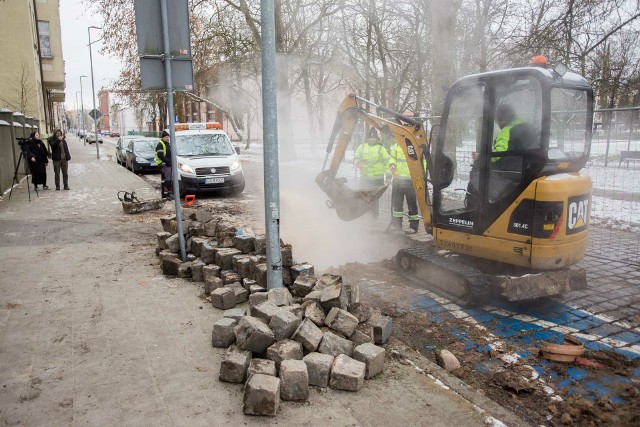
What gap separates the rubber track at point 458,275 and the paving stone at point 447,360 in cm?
138

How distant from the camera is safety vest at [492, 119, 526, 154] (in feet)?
16.8

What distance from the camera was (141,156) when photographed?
68.3 ft

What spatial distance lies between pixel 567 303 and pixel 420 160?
2594 mm

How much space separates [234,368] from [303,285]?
1503 millimetres

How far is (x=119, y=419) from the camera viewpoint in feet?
9.91

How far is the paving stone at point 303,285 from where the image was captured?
479 centimetres

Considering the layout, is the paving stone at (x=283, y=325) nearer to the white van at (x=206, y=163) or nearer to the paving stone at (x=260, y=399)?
the paving stone at (x=260, y=399)

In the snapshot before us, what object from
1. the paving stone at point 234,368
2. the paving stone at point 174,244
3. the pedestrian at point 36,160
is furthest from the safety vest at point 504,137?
the pedestrian at point 36,160

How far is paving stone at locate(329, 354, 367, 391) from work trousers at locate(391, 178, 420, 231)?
593 cm

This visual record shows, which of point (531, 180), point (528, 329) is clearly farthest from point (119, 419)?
point (531, 180)

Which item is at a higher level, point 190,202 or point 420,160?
point 420,160

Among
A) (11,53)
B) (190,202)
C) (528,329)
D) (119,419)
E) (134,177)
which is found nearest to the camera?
(119,419)

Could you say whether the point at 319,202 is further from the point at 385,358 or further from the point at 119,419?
the point at 119,419

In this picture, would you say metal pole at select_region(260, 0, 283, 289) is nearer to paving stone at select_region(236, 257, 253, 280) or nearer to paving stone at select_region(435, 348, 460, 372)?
paving stone at select_region(236, 257, 253, 280)
